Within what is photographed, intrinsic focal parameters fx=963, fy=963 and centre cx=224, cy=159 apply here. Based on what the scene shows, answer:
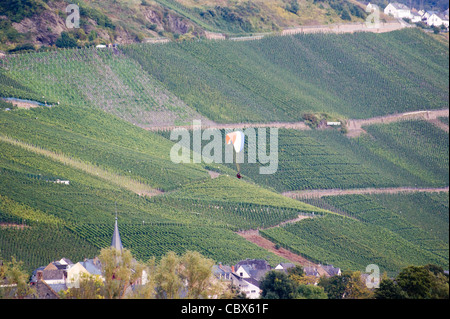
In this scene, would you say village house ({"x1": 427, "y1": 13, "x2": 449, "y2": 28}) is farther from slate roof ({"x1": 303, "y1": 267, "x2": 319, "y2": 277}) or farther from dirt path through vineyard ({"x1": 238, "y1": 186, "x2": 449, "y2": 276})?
slate roof ({"x1": 303, "y1": 267, "x2": 319, "y2": 277})

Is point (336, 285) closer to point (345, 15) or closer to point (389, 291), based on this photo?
point (389, 291)

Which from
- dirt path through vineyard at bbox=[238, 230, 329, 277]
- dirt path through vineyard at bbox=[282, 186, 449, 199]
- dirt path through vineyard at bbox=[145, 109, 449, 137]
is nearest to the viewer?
dirt path through vineyard at bbox=[238, 230, 329, 277]

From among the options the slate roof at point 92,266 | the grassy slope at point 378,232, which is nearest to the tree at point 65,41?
the grassy slope at point 378,232

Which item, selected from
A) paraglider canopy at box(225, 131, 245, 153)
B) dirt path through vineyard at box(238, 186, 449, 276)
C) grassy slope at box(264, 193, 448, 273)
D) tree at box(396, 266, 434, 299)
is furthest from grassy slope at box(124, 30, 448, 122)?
tree at box(396, 266, 434, 299)

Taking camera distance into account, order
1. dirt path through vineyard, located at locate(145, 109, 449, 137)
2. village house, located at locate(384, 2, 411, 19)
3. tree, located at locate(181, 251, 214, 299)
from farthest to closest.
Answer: village house, located at locate(384, 2, 411, 19)
dirt path through vineyard, located at locate(145, 109, 449, 137)
tree, located at locate(181, 251, 214, 299)

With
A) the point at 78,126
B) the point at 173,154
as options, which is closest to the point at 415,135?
the point at 173,154

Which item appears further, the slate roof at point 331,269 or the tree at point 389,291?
the slate roof at point 331,269

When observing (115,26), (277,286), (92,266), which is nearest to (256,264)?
(277,286)

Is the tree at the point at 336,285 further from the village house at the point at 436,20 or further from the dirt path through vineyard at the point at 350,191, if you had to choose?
the village house at the point at 436,20

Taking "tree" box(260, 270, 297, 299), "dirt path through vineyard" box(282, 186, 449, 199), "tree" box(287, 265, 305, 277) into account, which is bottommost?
"dirt path through vineyard" box(282, 186, 449, 199)
